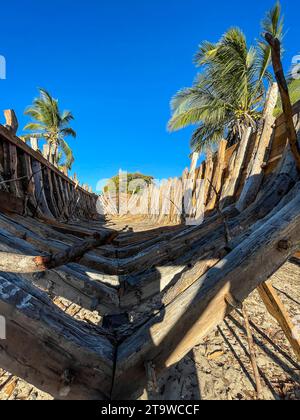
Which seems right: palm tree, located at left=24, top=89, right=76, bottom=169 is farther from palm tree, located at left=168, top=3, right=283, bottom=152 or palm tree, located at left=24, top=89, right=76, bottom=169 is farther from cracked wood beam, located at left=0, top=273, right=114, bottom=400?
cracked wood beam, located at left=0, top=273, right=114, bottom=400

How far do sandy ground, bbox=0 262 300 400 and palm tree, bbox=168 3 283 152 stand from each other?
13548mm

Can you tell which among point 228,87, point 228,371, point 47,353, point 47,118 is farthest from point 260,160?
point 47,118

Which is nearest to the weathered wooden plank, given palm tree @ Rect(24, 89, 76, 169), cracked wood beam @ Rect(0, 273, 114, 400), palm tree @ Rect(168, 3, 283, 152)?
cracked wood beam @ Rect(0, 273, 114, 400)

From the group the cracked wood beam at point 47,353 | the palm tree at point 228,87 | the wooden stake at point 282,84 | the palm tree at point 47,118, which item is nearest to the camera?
the cracked wood beam at point 47,353

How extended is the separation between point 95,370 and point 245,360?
4.44ft

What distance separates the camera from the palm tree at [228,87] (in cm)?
1303

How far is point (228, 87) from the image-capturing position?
13836mm

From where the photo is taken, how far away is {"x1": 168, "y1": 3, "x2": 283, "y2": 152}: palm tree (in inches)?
513

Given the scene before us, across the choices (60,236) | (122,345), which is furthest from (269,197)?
(60,236)

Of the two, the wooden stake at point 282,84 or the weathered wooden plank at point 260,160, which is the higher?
the weathered wooden plank at point 260,160

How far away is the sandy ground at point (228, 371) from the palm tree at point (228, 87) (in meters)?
13.5

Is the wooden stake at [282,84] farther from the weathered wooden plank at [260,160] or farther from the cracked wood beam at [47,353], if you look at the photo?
the cracked wood beam at [47,353]

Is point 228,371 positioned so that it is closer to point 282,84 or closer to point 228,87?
point 282,84

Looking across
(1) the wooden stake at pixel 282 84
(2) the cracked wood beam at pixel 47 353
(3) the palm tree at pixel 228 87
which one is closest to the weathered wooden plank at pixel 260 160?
(1) the wooden stake at pixel 282 84
